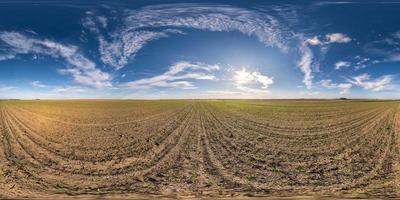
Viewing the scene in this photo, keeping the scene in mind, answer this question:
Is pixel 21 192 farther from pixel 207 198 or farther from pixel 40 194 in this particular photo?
pixel 207 198

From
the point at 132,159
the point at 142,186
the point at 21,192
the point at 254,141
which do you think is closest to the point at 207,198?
the point at 142,186

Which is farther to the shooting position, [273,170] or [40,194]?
[273,170]

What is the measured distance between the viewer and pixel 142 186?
354 inches

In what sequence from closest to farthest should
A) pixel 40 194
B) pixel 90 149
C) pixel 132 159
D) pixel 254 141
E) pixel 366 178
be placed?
pixel 40 194, pixel 366 178, pixel 132 159, pixel 90 149, pixel 254 141

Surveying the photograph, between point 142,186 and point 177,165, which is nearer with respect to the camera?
point 142,186

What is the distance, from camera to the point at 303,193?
27.4 ft

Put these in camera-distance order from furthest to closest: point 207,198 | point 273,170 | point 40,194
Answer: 1. point 273,170
2. point 40,194
3. point 207,198

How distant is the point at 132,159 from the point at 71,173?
242 cm

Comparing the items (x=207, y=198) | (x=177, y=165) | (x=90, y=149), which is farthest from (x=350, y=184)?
(x=90, y=149)

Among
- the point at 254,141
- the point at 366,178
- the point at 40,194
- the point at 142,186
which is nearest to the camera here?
the point at 40,194

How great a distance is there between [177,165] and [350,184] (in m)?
4.92

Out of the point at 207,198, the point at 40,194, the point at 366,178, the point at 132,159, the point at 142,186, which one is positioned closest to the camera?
the point at 207,198

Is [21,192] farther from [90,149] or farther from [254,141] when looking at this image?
[254,141]

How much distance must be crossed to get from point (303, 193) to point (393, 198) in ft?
5.94
